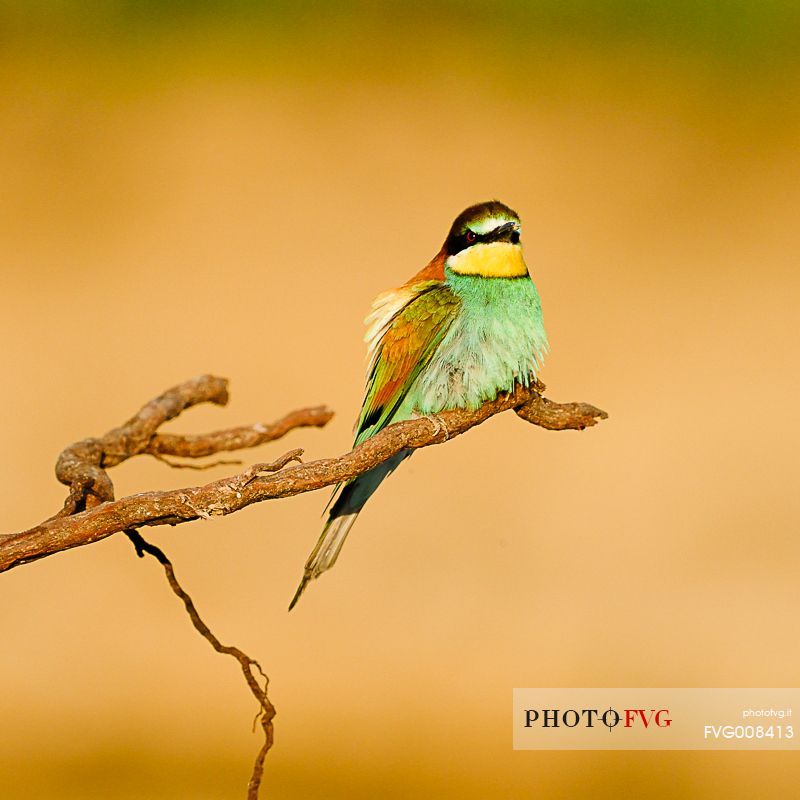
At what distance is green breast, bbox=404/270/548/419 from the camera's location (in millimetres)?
2020

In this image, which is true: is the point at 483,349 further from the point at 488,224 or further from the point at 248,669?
the point at 248,669

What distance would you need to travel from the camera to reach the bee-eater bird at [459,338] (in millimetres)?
2012

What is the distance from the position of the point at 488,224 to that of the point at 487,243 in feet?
0.11

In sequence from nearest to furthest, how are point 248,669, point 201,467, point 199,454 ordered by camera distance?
point 248,669, point 201,467, point 199,454

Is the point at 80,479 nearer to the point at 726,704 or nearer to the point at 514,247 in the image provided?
the point at 514,247

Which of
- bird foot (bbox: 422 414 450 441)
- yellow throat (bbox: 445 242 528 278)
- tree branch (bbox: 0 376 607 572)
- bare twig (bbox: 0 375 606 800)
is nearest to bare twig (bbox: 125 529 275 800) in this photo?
bare twig (bbox: 0 375 606 800)

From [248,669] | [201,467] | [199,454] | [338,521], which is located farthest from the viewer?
[199,454]

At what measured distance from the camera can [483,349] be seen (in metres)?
2.02

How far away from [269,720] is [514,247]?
3.06ft

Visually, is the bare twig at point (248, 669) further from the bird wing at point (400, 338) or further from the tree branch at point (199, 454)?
the bird wing at point (400, 338)

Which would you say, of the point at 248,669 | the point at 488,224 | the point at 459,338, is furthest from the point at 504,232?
the point at 248,669

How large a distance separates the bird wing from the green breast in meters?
0.02

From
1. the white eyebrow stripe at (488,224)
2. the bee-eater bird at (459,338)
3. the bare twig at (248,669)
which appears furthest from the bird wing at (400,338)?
the bare twig at (248,669)

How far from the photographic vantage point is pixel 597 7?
6.37 metres
